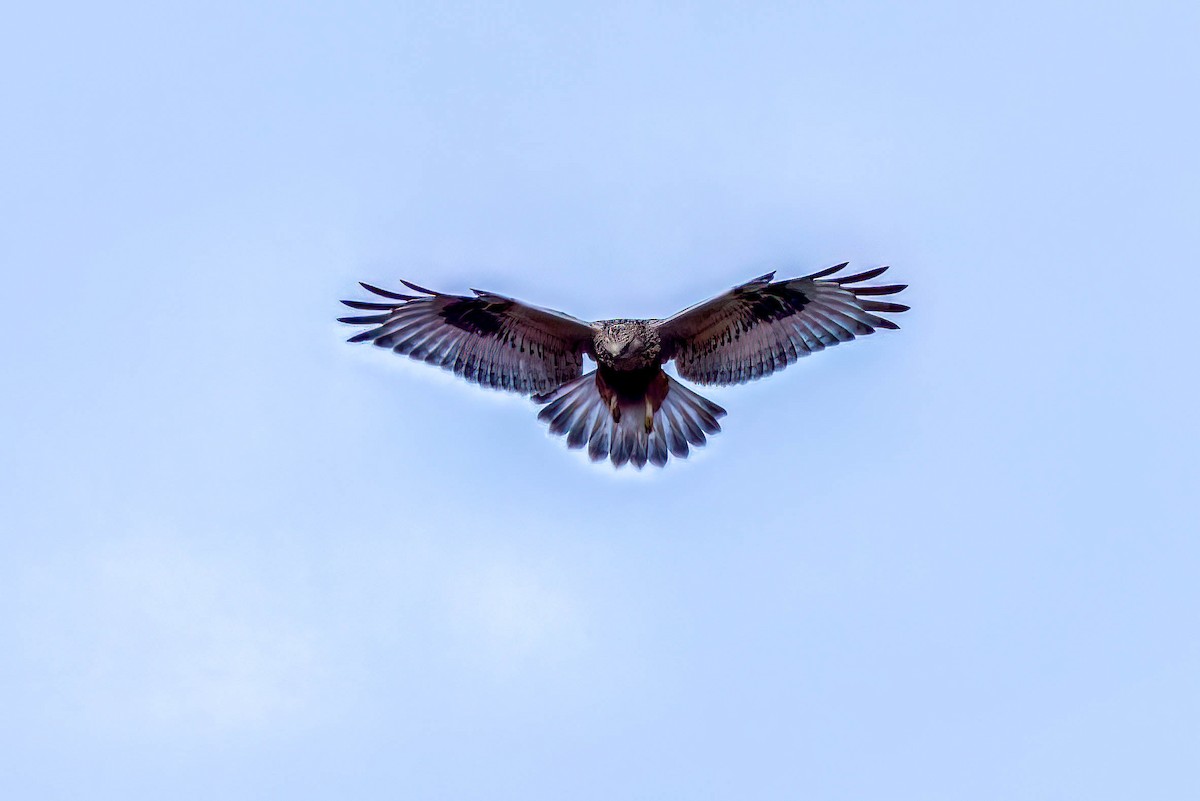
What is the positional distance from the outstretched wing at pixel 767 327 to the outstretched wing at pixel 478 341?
40.7 inches

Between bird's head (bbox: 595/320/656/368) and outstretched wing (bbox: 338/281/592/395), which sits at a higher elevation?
outstretched wing (bbox: 338/281/592/395)

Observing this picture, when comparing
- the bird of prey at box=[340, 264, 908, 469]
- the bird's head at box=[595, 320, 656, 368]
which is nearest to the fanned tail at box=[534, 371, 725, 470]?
the bird of prey at box=[340, 264, 908, 469]

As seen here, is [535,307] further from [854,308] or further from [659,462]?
[854,308]

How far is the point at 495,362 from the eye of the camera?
597 inches

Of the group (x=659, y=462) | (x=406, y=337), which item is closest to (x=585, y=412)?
(x=659, y=462)

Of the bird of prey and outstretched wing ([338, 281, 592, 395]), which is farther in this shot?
outstretched wing ([338, 281, 592, 395])

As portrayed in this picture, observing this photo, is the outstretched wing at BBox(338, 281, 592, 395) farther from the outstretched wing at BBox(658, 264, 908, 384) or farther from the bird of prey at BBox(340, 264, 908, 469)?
the outstretched wing at BBox(658, 264, 908, 384)

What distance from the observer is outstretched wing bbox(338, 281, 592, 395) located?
14883mm

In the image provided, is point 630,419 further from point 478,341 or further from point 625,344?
point 478,341

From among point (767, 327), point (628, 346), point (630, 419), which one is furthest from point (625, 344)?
point (767, 327)

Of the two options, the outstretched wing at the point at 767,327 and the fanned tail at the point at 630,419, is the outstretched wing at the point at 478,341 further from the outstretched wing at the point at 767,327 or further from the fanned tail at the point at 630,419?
the outstretched wing at the point at 767,327

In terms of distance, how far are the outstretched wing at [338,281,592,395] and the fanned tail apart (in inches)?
9.7

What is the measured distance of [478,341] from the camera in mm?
15055

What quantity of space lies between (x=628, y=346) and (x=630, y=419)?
1.04 metres
